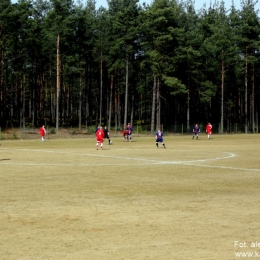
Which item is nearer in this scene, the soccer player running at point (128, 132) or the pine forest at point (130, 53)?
the soccer player running at point (128, 132)

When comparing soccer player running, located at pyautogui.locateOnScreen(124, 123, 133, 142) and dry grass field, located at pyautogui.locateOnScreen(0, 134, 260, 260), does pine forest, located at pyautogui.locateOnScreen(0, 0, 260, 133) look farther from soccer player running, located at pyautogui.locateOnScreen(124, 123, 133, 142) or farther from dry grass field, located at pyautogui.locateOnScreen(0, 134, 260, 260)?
dry grass field, located at pyautogui.locateOnScreen(0, 134, 260, 260)

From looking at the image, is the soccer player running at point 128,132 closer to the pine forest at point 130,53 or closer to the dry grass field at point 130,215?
the pine forest at point 130,53

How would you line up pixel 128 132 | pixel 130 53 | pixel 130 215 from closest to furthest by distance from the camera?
1. pixel 130 215
2. pixel 128 132
3. pixel 130 53

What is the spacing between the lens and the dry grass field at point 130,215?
27.6 ft

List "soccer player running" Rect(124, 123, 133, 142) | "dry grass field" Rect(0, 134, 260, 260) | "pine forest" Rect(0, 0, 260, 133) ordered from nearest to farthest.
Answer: "dry grass field" Rect(0, 134, 260, 260)
"soccer player running" Rect(124, 123, 133, 142)
"pine forest" Rect(0, 0, 260, 133)

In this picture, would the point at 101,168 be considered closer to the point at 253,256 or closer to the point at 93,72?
the point at 253,256

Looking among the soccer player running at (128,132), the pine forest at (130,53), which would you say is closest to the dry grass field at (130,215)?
the soccer player running at (128,132)

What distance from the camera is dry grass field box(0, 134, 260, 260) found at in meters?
8.40

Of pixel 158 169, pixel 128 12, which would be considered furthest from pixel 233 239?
pixel 128 12

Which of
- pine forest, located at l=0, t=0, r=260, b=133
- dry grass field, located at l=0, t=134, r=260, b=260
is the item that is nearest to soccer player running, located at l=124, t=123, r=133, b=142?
pine forest, located at l=0, t=0, r=260, b=133

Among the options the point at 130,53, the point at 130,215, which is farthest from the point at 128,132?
the point at 130,215

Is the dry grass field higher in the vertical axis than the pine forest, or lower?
lower

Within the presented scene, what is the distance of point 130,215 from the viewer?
37.5 ft

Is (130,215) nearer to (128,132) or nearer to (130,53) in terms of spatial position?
(128,132)
